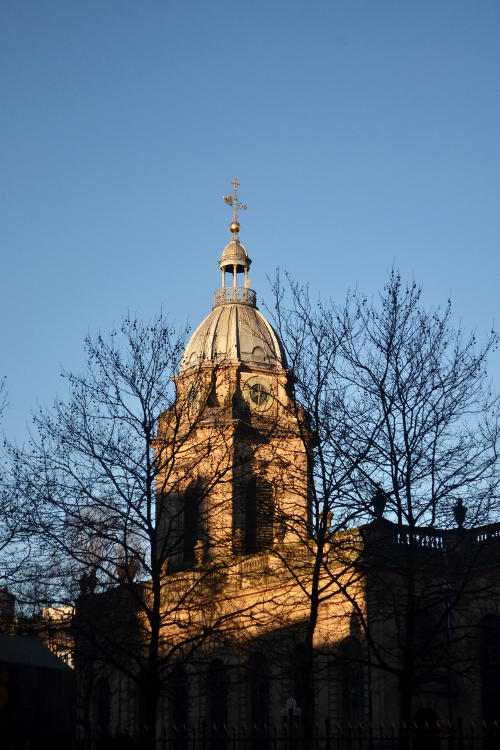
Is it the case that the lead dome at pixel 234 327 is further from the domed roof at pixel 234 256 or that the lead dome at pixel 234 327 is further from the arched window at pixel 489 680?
the arched window at pixel 489 680

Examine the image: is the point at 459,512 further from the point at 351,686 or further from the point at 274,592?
the point at 274,592

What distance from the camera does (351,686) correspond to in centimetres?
4203

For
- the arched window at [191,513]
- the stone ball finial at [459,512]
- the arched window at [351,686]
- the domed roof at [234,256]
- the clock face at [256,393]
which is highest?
the domed roof at [234,256]

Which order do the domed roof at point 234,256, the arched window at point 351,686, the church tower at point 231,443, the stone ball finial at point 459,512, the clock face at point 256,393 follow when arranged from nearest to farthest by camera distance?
the stone ball finial at point 459,512 → the church tower at point 231,443 → the arched window at point 351,686 → the clock face at point 256,393 → the domed roof at point 234,256

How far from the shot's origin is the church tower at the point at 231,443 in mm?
29828

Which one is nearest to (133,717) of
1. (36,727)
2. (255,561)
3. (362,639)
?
(255,561)

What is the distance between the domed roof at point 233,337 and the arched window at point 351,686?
18.8m

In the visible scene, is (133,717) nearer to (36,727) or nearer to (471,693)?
(471,693)

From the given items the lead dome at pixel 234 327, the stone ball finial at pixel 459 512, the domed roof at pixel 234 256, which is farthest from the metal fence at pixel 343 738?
the domed roof at pixel 234 256

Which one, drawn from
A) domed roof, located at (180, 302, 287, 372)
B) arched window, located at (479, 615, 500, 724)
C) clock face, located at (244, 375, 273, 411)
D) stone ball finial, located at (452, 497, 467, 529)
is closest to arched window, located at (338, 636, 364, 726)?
arched window, located at (479, 615, 500, 724)

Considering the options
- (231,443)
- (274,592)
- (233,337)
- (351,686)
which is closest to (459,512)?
(351,686)

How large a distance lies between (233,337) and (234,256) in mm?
7102

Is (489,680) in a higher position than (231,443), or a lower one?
lower

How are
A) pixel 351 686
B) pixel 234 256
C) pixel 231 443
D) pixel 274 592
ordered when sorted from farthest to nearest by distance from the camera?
1. pixel 234 256
2. pixel 231 443
3. pixel 274 592
4. pixel 351 686
